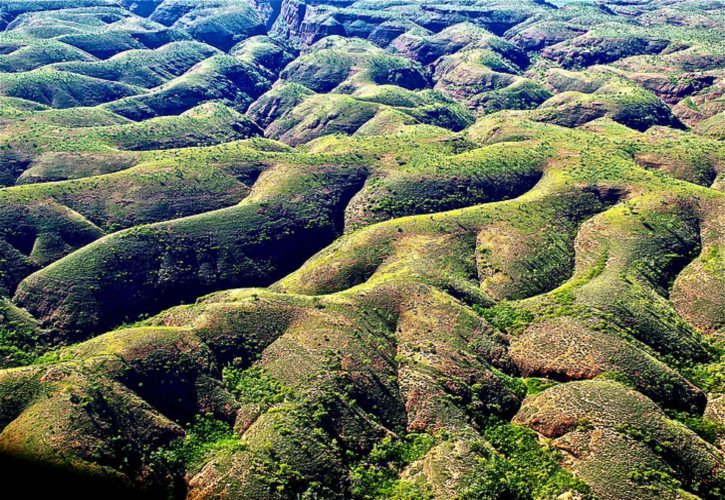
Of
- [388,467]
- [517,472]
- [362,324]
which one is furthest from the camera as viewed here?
[362,324]

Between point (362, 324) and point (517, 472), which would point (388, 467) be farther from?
point (362, 324)

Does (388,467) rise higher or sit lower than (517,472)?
lower

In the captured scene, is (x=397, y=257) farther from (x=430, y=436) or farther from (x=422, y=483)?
(x=422, y=483)

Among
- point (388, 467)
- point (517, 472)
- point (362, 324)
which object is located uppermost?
point (362, 324)

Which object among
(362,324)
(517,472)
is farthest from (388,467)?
(362,324)

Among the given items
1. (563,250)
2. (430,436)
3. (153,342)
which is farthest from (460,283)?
(153,342)

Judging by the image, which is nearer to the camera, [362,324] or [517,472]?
[517,472]

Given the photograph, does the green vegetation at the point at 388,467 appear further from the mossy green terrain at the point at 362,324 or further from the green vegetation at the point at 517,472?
the green vegetation at the point at 517,472

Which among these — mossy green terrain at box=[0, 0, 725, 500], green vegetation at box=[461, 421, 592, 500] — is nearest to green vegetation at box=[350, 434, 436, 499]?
mossy green terrain at box=[0, 0, 725, 500]

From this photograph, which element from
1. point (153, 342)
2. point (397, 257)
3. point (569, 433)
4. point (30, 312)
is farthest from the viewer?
point (397, 257)

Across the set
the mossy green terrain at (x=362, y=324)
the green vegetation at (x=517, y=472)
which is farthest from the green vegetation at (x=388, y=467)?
the green vegetation at (x=517, y=472)

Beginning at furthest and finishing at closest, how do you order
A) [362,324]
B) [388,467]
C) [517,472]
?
[362,324] → [388,467] → [517,472]
